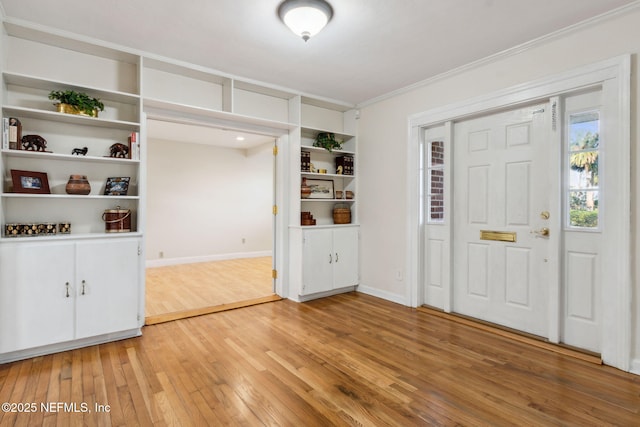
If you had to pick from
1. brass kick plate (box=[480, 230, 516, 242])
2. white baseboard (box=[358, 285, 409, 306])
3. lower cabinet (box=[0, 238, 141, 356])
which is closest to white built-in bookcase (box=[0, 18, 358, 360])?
lower cabinet (box=[0, 238, 141, 356])

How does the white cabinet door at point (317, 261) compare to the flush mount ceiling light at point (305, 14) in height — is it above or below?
below

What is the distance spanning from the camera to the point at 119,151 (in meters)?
3.10

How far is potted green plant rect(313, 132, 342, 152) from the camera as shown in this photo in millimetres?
4480

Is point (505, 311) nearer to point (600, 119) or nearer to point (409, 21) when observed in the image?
point (600, 119)

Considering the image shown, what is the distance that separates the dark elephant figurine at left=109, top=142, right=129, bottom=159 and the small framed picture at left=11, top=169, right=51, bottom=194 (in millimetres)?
533

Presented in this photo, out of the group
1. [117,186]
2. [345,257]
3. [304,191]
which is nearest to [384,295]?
[345,257]

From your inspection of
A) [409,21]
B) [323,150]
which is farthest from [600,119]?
[323,150]

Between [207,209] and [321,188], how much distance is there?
3.70 m

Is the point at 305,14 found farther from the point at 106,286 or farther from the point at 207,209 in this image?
the point at 207,209

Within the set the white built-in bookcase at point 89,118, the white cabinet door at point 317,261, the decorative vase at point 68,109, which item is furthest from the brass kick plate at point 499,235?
the decorative vase at point 68,109

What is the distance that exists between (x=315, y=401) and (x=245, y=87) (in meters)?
3.33

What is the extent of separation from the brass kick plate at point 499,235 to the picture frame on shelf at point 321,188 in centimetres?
203

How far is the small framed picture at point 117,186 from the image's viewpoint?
3.08 metres

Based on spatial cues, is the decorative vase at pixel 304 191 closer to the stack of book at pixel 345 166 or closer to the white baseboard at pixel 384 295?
the stack of book at pixel 345 166
